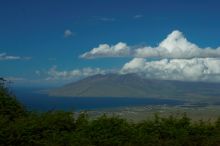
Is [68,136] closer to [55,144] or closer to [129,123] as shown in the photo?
[55,144]

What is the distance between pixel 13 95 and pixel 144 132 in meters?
6.72

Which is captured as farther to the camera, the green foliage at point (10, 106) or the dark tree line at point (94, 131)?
the green foliage at point (10, 106)

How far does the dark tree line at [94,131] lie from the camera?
16.0 metres

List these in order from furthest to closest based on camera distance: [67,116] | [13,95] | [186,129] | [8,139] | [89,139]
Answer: [13,95], [186,129], [67,116], [89,139], [8,139]

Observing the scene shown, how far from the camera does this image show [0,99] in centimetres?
1981

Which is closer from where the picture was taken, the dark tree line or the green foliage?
the dark tree line

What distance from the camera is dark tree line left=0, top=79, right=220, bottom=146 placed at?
630 inches

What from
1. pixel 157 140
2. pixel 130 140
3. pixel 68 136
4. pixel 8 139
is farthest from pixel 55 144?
pixel 157 140

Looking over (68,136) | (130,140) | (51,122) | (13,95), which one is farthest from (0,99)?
(130,140)

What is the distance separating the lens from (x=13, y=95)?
20.7 meters

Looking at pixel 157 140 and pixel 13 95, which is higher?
pixel 13 95

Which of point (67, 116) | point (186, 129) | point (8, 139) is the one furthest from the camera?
point (186, 129)

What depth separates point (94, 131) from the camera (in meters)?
17.1

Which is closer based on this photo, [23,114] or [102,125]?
[102,125]
